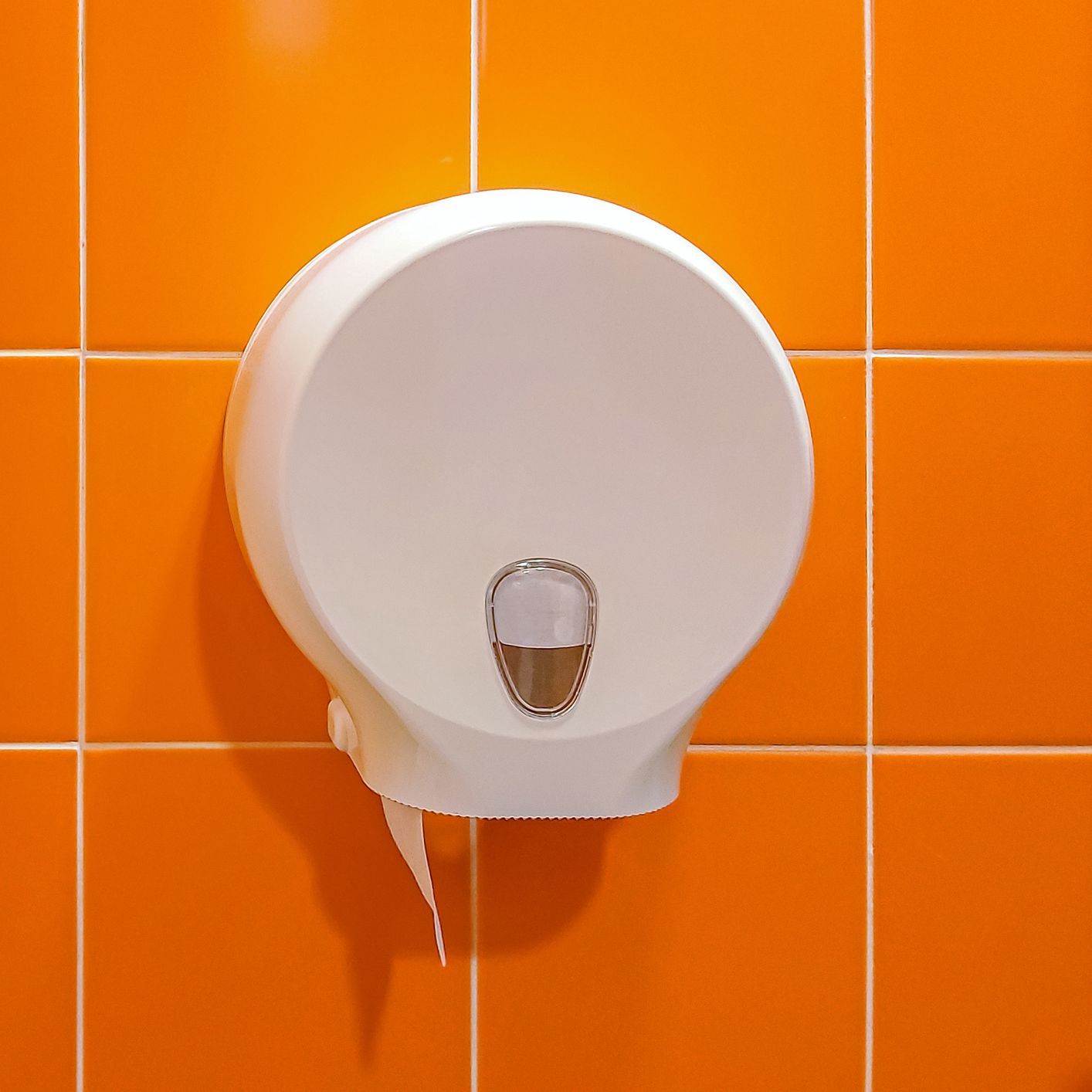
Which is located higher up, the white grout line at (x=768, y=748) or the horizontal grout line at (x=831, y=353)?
the horizontal grout line at (x=831, y=353)

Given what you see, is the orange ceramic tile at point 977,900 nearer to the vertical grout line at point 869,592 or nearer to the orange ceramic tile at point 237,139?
the vertical grout line at point 869,592

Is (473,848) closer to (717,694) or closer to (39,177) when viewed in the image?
(717,694)

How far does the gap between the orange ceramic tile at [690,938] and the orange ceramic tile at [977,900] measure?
0.03 metres

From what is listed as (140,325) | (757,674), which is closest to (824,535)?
(757,674)

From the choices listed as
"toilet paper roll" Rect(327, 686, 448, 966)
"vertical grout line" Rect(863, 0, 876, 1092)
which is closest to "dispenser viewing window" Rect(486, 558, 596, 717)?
"toilet paper roll" Rect(327, 686, 448, 966)

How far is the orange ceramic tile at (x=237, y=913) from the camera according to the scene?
0.75m

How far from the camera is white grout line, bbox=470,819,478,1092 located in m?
0.75

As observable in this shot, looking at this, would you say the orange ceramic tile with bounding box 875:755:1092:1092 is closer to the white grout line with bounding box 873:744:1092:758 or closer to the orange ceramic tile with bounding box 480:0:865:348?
the white grout line with bounding box 873:744:1092:758

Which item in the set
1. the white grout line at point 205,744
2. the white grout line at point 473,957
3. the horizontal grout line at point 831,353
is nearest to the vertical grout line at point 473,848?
the white grout line at point 473,957

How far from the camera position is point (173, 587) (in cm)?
74

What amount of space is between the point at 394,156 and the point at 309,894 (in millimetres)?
515

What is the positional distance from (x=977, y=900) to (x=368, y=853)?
0.43 m

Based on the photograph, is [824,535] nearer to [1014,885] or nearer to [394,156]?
[1014,885]

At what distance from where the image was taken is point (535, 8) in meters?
0.74
